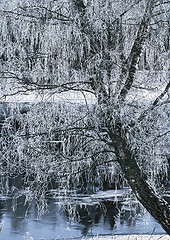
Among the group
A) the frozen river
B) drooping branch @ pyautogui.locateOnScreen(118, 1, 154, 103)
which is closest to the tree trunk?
drooping branch @ pyautogui.locateOnScreen(118, 1, 154, 103)

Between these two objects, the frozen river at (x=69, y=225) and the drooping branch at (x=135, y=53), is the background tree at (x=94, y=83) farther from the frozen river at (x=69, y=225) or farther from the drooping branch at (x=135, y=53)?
the frozen river at (x=69, y=225)

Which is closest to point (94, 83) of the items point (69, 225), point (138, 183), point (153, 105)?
point (153, 105)

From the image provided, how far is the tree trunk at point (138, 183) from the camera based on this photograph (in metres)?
2.94

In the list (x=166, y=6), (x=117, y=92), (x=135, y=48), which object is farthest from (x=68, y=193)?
(x=166, y=6)

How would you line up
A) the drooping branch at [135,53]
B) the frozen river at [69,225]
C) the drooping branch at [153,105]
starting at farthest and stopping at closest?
the frozen river at [69,225]
the drooping branch at [135,53]
the drooping branch at [153,105]

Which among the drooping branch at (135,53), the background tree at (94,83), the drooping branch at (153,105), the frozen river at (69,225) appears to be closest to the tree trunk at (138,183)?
the background tree at (94,83)

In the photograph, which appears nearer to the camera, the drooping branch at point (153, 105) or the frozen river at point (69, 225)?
the drooping branch at point (153, 105)

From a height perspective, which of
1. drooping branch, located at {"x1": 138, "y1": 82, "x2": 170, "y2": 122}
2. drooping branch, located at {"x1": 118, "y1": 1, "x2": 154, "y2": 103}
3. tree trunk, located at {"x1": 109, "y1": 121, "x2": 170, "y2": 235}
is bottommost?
tree trunk, located at {"x1": 109, "y1": 121, "x2": 170, "y2": 235}

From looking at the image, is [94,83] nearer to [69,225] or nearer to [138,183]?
[138,183]

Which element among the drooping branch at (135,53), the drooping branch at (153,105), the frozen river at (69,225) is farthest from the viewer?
the frozen river at (69,225)

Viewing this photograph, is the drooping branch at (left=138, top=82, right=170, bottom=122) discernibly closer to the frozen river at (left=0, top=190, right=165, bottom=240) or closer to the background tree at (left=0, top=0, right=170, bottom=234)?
the background tree at (left=0, top=0, right=170, bottom=234)

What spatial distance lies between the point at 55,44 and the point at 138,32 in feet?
2.39

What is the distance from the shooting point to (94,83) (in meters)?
2.97

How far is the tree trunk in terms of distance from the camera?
9.64 ft
